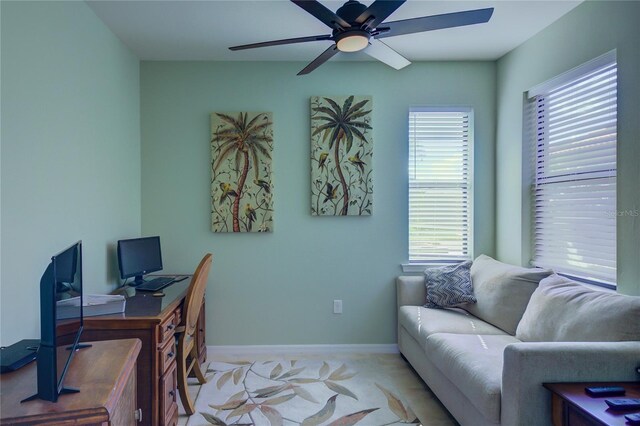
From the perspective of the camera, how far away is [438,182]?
329 cm

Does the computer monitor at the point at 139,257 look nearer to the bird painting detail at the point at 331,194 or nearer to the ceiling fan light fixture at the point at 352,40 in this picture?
the bird painting detail at the point at 331,194

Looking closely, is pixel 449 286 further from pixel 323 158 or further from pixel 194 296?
pixel 194 296

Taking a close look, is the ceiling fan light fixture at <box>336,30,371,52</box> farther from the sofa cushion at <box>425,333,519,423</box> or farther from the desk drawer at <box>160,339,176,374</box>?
the desk drawer at <box>160,339,176,374</box>

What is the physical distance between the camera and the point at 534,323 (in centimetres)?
212

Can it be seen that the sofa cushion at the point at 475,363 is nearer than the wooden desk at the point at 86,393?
No

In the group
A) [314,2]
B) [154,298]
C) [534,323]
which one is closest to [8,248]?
[154,298]

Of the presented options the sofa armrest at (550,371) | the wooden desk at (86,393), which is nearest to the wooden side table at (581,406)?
the sofa armrest at (550,371)

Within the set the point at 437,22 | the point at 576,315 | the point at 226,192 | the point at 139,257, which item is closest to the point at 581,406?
the point at 576,315

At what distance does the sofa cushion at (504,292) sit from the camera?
242 centimetres

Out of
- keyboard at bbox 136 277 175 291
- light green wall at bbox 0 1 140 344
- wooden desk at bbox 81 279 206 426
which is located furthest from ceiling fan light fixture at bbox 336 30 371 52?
keyboard at bbox 136 277 175 291

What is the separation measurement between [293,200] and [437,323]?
1578 millimetres

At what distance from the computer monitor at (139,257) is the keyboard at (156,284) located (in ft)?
0.29

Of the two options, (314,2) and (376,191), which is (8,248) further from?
(376,191)

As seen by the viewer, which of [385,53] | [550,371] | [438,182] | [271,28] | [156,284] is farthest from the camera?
[438,182]
